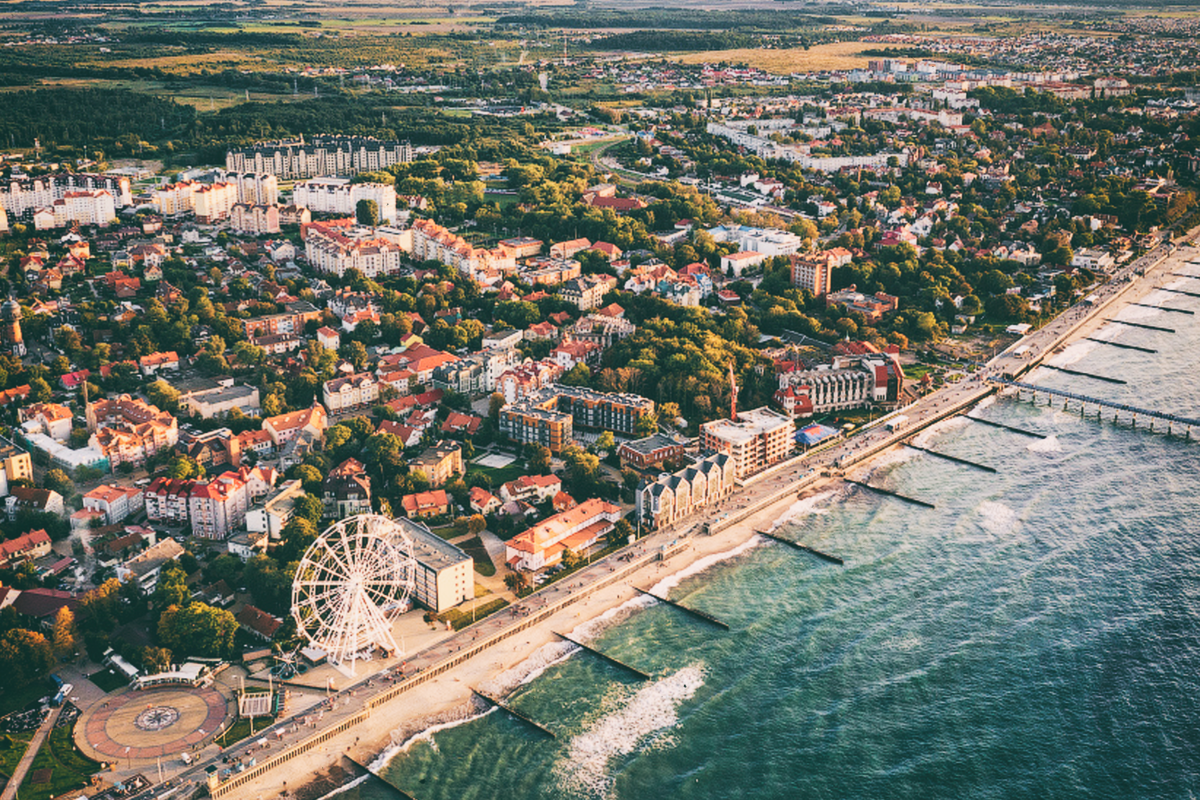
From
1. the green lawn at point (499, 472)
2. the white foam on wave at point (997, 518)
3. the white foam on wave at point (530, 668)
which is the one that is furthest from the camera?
the green lawn at point (499, 472)

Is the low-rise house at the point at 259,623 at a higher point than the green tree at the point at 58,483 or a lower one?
lower

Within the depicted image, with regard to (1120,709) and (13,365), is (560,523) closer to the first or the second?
(1120,709)

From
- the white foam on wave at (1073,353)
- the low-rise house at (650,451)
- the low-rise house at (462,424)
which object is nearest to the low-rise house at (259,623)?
the low-rise house at (462,424)

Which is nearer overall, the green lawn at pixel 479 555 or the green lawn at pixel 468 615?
the green lawn at pixel 468 615

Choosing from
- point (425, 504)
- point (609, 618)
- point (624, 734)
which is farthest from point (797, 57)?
point (624, 734)

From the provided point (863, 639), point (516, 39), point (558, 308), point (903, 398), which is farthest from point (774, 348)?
point (516, 39)

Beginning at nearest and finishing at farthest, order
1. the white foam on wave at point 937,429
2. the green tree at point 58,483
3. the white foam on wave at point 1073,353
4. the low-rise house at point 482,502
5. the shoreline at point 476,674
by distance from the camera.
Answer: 1. the shoreline at point 476,674
2. the low-rise house at point 482,502
3. the green tree at point 58,483
4. the white foam on wave at point 937,429
5. the white foam on wave at point 1073,353

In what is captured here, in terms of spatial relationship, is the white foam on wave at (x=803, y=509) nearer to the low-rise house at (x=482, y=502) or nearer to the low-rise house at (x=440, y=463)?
the low-rise house at (x=482, y=502)
